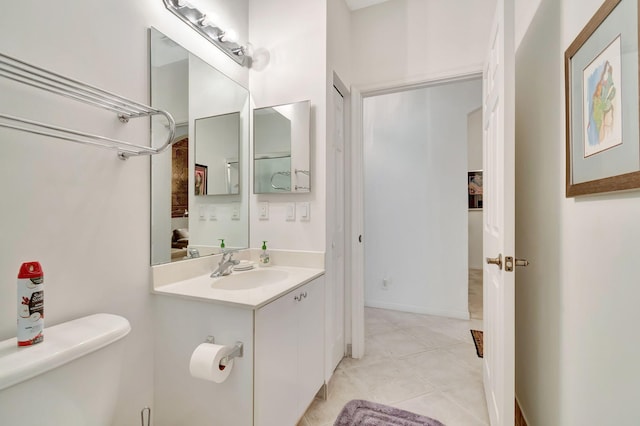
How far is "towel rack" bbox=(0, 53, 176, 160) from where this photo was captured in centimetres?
81

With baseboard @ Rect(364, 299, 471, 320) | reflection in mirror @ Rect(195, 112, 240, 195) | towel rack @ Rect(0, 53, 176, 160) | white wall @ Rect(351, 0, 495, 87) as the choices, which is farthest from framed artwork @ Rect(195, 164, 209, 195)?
baseboard @ Rect(364, 299, 471, 320)

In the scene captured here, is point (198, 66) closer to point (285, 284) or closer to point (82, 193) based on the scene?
point (82, 193)

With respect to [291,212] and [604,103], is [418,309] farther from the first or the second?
[604,103]

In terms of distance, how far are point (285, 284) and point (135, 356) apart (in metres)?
0.73

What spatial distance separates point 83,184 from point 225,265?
762 millimetres

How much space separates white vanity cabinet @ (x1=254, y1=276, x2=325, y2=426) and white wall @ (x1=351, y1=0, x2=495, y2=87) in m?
1.71

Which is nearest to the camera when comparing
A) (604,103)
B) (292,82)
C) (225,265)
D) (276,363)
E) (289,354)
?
(604,103)

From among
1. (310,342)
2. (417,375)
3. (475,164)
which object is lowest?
(417,375)

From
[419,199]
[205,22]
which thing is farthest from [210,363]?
[419,199]

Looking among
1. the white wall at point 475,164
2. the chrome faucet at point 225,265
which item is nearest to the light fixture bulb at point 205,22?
the chrome faucet at point 225,265

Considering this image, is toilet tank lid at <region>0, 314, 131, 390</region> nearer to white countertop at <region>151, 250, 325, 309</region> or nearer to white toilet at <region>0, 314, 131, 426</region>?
white toilet at <region>0, 314, 131, 426</region>

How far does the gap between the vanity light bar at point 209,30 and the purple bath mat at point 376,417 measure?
231 cm

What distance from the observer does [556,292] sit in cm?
111

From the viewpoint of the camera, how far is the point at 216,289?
52.8 inches
